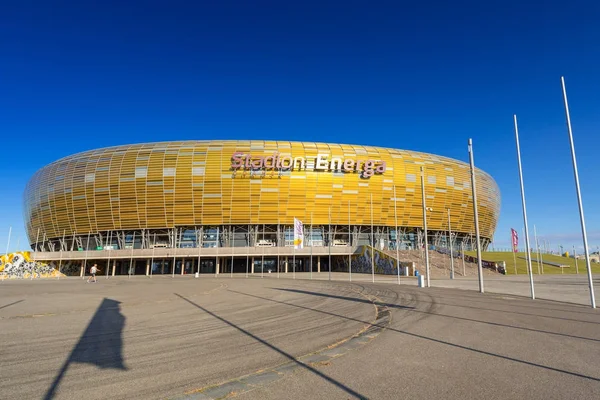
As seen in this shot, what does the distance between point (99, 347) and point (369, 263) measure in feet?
171

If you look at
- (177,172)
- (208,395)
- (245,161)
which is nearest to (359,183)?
(245,161)

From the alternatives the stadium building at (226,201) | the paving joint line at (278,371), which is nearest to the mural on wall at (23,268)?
the stadium building at (226,201)

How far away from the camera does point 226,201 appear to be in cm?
6731

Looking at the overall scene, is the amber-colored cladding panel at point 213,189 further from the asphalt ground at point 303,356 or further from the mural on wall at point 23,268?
the asphalt ground at point 303,356

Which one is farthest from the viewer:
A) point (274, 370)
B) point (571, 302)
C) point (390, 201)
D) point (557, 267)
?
point (390, 201)

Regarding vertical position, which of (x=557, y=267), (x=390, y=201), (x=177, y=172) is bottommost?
(x=557, y=267)

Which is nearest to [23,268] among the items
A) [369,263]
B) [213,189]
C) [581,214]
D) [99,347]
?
[213,189]

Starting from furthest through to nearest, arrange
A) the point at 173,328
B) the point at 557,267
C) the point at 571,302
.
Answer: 1. the point at 557,267
2. the point at 571,302
3. the point at 173,328

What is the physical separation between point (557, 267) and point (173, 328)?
6924 cm

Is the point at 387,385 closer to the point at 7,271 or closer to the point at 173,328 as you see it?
the point at 173,328

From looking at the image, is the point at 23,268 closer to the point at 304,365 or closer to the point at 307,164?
the point at 307,164

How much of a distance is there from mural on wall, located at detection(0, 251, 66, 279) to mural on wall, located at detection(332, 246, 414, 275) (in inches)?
2194

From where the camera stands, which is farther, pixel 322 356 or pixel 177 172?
pixel 177 172

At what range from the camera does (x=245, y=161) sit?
66500 millimetres
